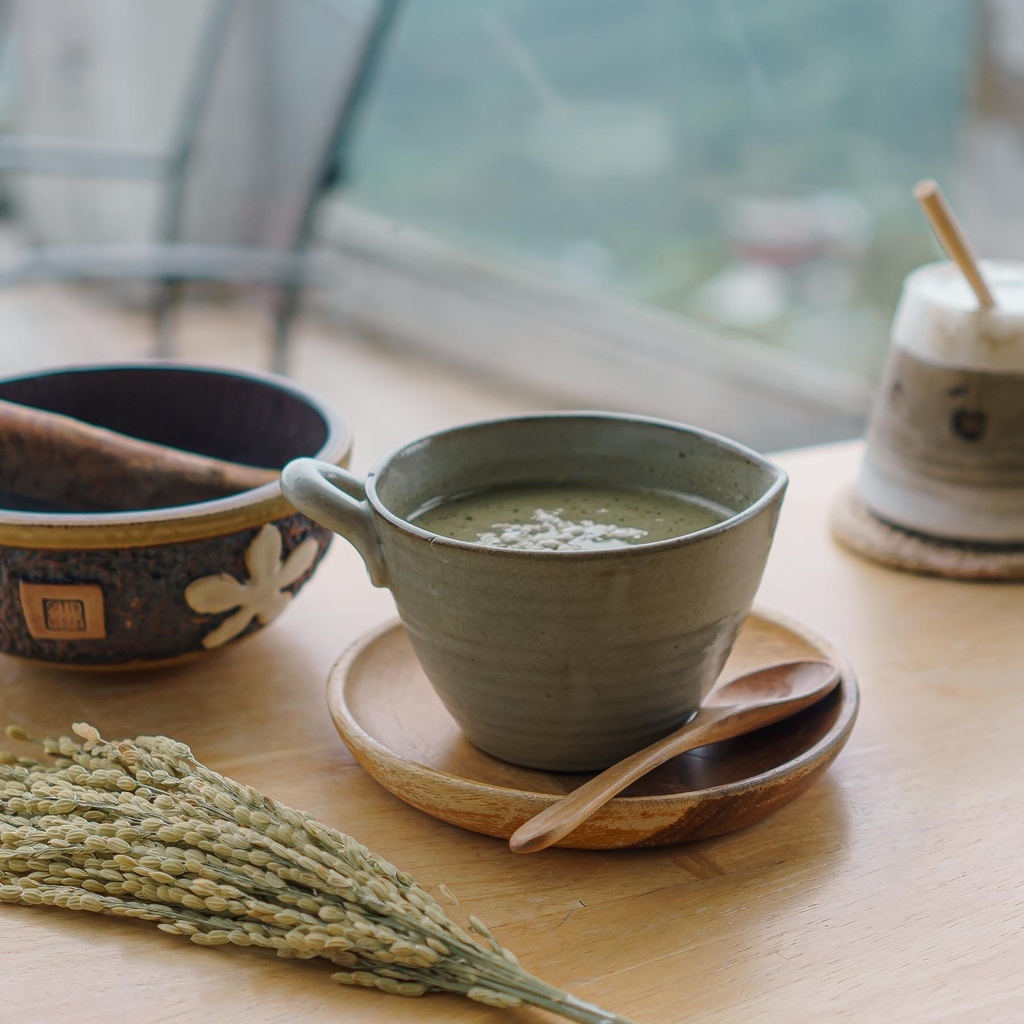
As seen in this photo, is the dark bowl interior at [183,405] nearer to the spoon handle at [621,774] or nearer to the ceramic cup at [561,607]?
the ceramic cup at [561,607]

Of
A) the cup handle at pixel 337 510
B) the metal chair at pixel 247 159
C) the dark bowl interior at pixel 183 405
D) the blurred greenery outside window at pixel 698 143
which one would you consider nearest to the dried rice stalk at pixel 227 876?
the cup handle at pixel 337 510

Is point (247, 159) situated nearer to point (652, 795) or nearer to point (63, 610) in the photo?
point (63, 610)

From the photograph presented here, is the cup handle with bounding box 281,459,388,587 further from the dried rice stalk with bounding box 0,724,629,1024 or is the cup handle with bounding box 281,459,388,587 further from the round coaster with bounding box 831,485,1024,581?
the round coaster with bounding box 831,485,1024,581

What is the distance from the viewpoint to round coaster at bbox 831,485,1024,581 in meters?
0.89

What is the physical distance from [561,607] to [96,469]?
358 mm

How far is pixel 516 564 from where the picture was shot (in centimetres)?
55

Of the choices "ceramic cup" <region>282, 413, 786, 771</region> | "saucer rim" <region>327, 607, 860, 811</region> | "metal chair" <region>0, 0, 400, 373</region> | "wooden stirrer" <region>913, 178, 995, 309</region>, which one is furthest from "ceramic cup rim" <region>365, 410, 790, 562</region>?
"metal chair" <region>0, 0, 400, 373</region>

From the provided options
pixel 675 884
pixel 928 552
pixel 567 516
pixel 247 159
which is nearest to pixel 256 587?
pixel 567 516

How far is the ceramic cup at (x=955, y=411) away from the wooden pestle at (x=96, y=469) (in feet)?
1.53

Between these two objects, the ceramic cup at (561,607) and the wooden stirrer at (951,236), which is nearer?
the ceramic cup at (561,607)

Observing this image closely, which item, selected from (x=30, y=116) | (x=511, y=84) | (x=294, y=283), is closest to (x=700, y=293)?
(x=511, y=84)

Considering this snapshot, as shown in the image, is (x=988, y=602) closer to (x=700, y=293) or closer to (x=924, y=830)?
(x=924, y=830)

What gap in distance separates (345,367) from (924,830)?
2.70m

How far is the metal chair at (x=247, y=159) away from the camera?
2.54 m
